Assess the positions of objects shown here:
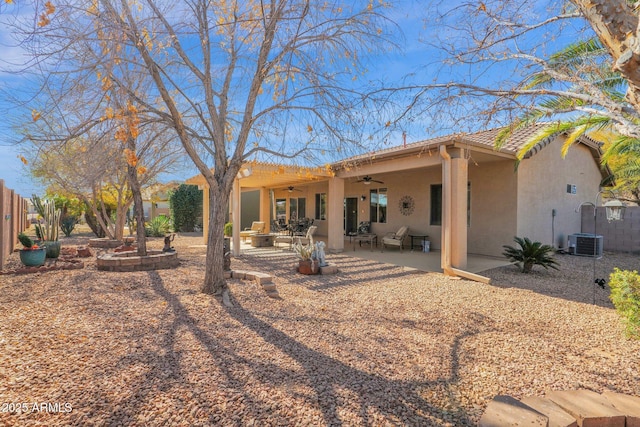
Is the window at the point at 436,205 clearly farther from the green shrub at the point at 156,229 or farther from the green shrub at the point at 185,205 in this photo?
the green shrub at the point at 185,205

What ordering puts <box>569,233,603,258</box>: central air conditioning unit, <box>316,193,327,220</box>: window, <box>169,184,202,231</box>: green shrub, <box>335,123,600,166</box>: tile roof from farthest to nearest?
1. <box>169,184,202,231</box>: green shrub
2. <box>316,193,327,220</box>: window
3. <box>569,233,603,258</box>: central air conditioning unit
4. <box>335,123,600,166</box>: tile roof

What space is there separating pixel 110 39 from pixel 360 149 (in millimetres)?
3921

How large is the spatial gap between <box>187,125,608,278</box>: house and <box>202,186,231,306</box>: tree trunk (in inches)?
100

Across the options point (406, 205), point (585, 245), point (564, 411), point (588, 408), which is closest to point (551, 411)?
point (564, 411)

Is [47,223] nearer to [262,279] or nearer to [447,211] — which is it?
[262,279]

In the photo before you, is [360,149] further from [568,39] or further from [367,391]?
[367,391]

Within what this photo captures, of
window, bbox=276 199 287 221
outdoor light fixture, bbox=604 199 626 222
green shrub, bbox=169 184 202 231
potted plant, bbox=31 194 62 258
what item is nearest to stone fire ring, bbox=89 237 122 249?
potted plant, bbox=31 194 62 258

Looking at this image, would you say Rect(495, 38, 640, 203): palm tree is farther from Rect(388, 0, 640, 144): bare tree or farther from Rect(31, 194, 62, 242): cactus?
Rect(31, 194, 62, 242): cactus

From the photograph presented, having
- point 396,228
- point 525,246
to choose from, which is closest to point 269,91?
point 525,246

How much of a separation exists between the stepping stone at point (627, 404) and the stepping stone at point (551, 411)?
46 cm

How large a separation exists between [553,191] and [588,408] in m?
11.8

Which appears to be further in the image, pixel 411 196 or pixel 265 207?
pixel 265 207

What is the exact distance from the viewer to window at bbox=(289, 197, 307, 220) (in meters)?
19.7

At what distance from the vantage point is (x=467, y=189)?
34.7ft
